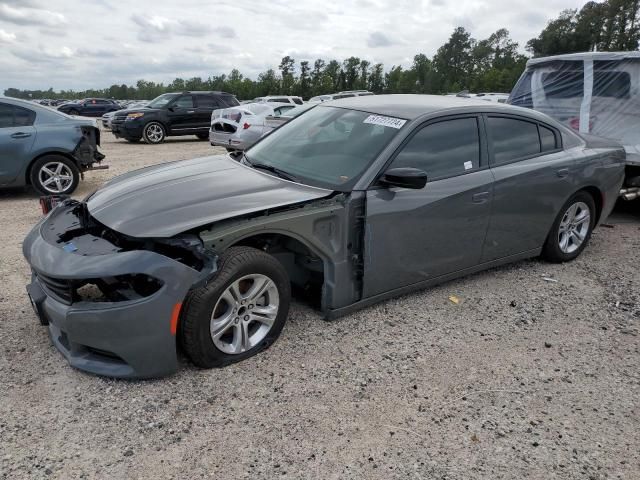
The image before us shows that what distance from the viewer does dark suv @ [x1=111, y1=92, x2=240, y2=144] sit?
53.2ft

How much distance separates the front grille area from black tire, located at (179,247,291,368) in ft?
2.06

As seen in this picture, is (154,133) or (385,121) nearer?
(385,121)

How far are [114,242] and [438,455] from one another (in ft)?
7.04

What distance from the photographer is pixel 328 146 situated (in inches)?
151

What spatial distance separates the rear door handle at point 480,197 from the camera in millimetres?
3907

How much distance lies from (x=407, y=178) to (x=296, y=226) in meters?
0.79

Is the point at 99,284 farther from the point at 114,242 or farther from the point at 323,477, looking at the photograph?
the point at 323,477

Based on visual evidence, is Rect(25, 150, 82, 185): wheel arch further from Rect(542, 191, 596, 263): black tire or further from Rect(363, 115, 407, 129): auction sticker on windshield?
Rect(542, 191, 596, 263): black tire

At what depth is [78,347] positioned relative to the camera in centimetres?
292

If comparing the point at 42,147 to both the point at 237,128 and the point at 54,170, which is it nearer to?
the point at 54,170

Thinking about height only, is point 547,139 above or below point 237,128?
above

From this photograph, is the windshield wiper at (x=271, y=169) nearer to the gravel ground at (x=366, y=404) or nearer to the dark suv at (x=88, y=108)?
the gravel ground at (x=366, y=404)

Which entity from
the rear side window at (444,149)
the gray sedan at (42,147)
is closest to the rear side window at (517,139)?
the rear side window at (444,149)

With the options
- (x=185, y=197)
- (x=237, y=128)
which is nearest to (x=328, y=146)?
(x=185, y=197)
